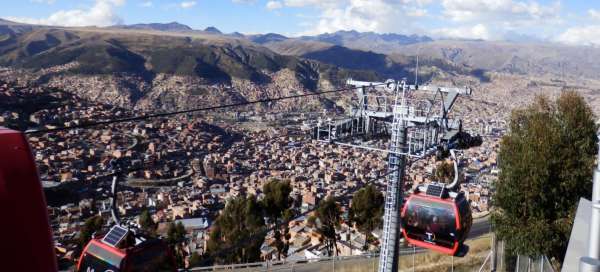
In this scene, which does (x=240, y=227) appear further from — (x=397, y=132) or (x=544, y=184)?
(x=544, y=184)

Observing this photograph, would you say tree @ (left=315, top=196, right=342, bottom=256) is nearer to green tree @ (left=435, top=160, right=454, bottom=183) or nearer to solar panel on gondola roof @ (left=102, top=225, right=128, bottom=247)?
green tree @ (left=435, top=160, right=454, bottom=183)

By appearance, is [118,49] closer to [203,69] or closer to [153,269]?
[203,69]


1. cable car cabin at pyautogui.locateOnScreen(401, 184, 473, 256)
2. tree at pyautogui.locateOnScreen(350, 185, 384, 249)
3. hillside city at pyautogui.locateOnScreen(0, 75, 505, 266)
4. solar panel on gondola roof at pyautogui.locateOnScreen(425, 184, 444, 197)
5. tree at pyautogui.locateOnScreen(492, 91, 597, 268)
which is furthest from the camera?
hillside city at pyautogui.locateOnScreen(0, 75, 505, 266)

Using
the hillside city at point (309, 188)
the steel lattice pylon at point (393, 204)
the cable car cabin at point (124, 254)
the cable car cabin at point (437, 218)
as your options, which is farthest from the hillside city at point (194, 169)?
the cable car cabin at point (124, 254)

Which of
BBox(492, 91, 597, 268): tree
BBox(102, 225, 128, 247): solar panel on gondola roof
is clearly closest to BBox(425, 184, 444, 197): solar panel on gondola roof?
BBox(492, 91, 597, 268): tree

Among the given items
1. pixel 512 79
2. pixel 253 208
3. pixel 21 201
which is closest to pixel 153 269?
pixel 21 201

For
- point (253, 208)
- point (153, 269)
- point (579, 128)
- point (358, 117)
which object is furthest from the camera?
point (253, 208)
